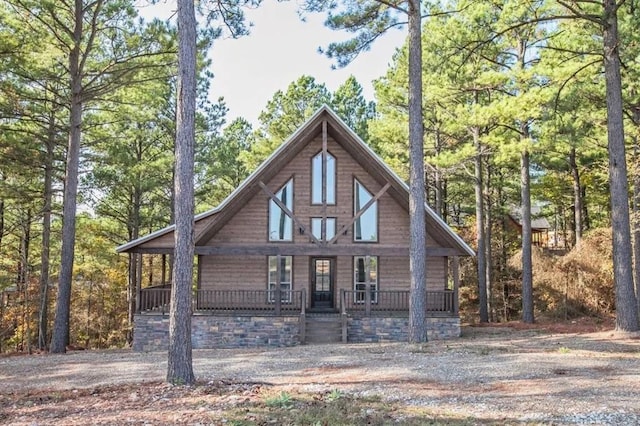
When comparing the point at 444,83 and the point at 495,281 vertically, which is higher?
the point at 444,83

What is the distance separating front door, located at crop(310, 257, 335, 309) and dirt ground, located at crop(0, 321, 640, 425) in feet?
18.0

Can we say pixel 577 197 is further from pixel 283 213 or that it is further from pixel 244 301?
pixel 244 301

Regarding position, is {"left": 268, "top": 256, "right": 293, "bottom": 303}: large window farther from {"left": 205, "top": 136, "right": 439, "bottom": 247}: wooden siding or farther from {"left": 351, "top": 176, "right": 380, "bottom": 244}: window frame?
{"left": 351, "top": 176, "right": 380, "bottom": 244}: window frame

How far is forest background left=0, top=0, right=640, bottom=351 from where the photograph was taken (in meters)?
13.9

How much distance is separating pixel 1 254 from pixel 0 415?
16.1 meters

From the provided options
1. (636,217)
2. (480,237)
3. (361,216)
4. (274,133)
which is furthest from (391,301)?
(274,133)

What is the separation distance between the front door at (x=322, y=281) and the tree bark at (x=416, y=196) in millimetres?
5800

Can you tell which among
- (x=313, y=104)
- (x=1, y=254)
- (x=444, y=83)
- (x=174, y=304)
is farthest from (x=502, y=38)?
(x=1, y=254)

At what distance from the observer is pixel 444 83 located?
17531 mm

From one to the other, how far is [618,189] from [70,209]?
13.9 metres

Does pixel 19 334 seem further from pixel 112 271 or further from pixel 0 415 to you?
pixel 0 415

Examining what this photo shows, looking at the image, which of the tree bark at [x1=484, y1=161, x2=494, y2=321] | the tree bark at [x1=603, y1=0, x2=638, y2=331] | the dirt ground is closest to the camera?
the dirt ground

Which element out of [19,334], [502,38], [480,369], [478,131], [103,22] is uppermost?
[502,38]

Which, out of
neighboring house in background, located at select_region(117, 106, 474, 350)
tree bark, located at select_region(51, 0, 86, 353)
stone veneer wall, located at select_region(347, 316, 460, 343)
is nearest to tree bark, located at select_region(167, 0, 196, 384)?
tree bark, located at select_region(51, 0, 86, 353)
